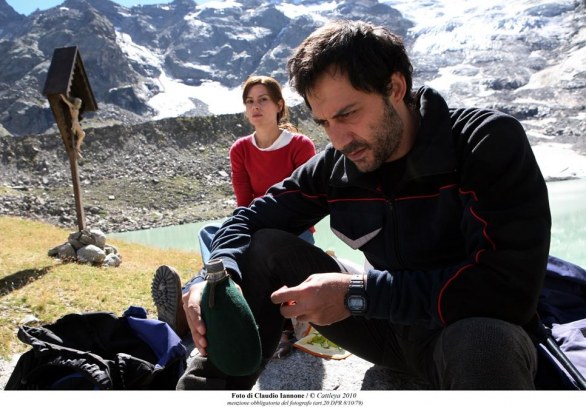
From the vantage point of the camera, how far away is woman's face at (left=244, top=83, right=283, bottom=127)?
4.89 meters

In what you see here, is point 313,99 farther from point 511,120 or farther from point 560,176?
point 560,176

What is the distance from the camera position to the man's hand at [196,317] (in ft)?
6.40

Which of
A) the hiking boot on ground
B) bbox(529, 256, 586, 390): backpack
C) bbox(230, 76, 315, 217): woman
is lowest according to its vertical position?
the hiking boot on ground

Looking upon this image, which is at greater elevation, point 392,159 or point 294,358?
point 392,159

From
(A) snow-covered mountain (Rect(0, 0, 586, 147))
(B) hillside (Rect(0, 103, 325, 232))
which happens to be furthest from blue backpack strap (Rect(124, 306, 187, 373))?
(A) snow-covered mountain (Rect(0, 0, 586, 147))

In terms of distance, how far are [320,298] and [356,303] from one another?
139 millimetres

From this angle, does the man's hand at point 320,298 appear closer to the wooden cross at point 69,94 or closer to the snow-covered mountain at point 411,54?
the wooden cross at point 69,94

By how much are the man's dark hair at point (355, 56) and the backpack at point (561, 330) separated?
119 centimetres

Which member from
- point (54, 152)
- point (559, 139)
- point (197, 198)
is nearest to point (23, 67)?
point (54, 152)

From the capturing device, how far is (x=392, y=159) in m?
2.26

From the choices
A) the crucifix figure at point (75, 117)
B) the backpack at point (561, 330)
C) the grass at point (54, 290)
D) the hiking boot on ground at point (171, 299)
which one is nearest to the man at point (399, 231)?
the backpack at point (561, 330)

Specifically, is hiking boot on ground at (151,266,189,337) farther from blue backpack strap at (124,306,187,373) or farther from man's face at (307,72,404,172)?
man's face at (307,72,404,172)

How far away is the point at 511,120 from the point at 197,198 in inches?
2011

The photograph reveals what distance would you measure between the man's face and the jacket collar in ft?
0.32
